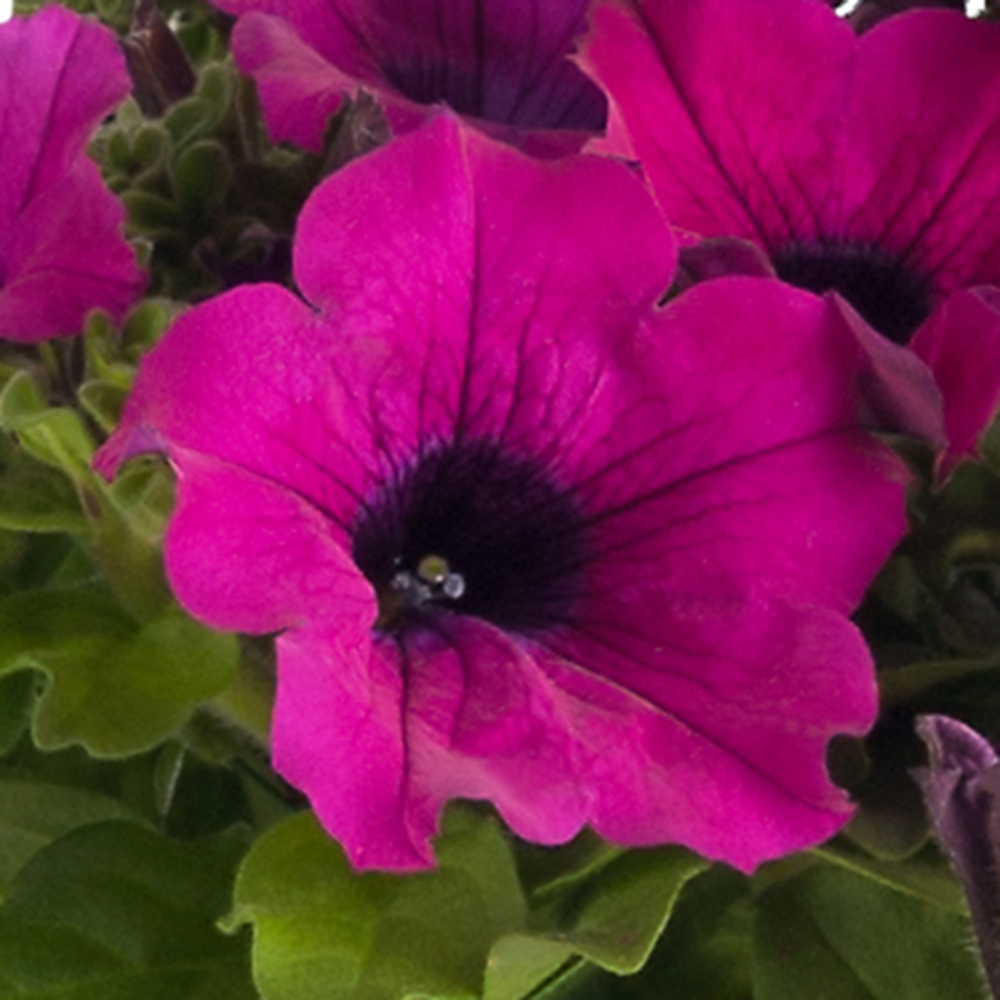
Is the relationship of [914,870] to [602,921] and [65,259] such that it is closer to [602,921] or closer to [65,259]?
[602,921]

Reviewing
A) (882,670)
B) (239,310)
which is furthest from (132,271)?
(882,670)

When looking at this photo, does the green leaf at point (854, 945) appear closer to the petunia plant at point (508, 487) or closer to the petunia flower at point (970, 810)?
the petunia plant at point (508, 487)

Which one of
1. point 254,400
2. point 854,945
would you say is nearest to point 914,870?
point 854,945

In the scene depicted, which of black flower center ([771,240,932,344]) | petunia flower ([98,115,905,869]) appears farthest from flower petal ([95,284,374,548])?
black flower center ([771,240,932,344])

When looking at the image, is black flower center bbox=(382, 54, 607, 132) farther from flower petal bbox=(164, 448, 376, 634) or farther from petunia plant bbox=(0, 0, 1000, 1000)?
flower petal bbox=(164, 448, 376, 634)

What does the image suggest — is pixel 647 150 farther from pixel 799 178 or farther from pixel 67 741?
pixel 67 741
